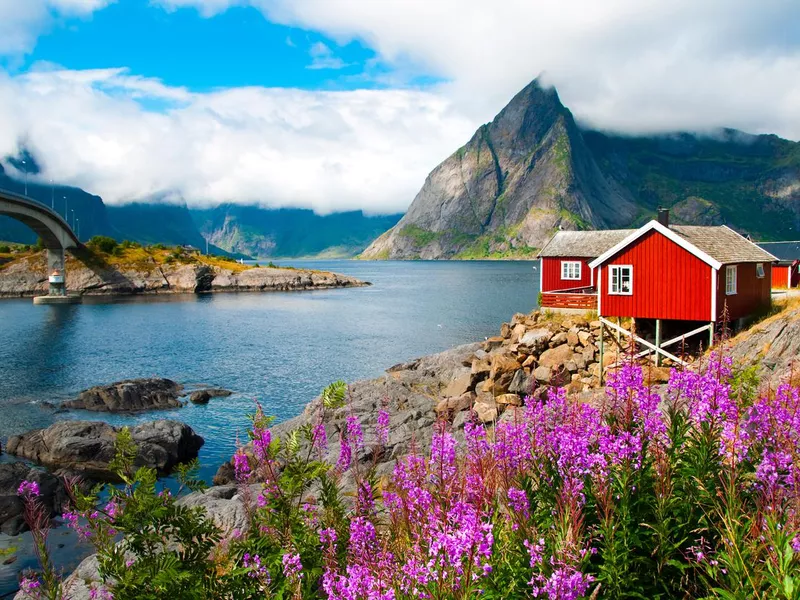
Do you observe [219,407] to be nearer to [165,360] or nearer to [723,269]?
[165,360]

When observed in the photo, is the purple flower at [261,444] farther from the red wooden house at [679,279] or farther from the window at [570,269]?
the window at [570,269]

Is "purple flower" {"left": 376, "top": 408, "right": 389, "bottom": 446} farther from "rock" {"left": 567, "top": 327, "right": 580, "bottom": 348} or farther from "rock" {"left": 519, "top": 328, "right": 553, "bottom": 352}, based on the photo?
"rock" {"left": 567, "top": 327, "right": 580, "bottom": 348}

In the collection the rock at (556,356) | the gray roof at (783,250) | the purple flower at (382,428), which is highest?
the gray roof at (783,250)

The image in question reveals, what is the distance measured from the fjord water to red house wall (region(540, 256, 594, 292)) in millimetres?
15388

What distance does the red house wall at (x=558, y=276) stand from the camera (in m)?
47.8

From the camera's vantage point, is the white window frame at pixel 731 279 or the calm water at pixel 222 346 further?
the calm water at pixel 222 346

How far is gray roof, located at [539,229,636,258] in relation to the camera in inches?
1881

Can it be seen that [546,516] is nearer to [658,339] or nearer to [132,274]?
[658,339]

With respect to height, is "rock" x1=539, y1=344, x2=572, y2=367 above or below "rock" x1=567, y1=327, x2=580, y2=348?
below

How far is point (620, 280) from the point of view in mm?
33938

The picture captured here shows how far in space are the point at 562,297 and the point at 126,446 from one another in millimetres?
34817

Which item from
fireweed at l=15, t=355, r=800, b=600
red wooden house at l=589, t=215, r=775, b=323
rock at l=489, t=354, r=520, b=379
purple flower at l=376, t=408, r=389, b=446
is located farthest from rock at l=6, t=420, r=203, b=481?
red wooden house at l=589, t=215, r=775, b=323

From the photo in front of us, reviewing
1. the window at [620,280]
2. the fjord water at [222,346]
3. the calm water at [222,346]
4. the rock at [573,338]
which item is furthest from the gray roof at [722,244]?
the fjord water at [222,346]

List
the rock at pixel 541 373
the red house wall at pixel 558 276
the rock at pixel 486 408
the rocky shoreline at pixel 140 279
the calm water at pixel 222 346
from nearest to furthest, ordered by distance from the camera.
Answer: the rock at pixel 486 408 < the rock at pixel 541 373 < the calm water at pixel 222 346 < the red house wall at pixel 558 276 < the rocky shoreline at pixel 140 279
